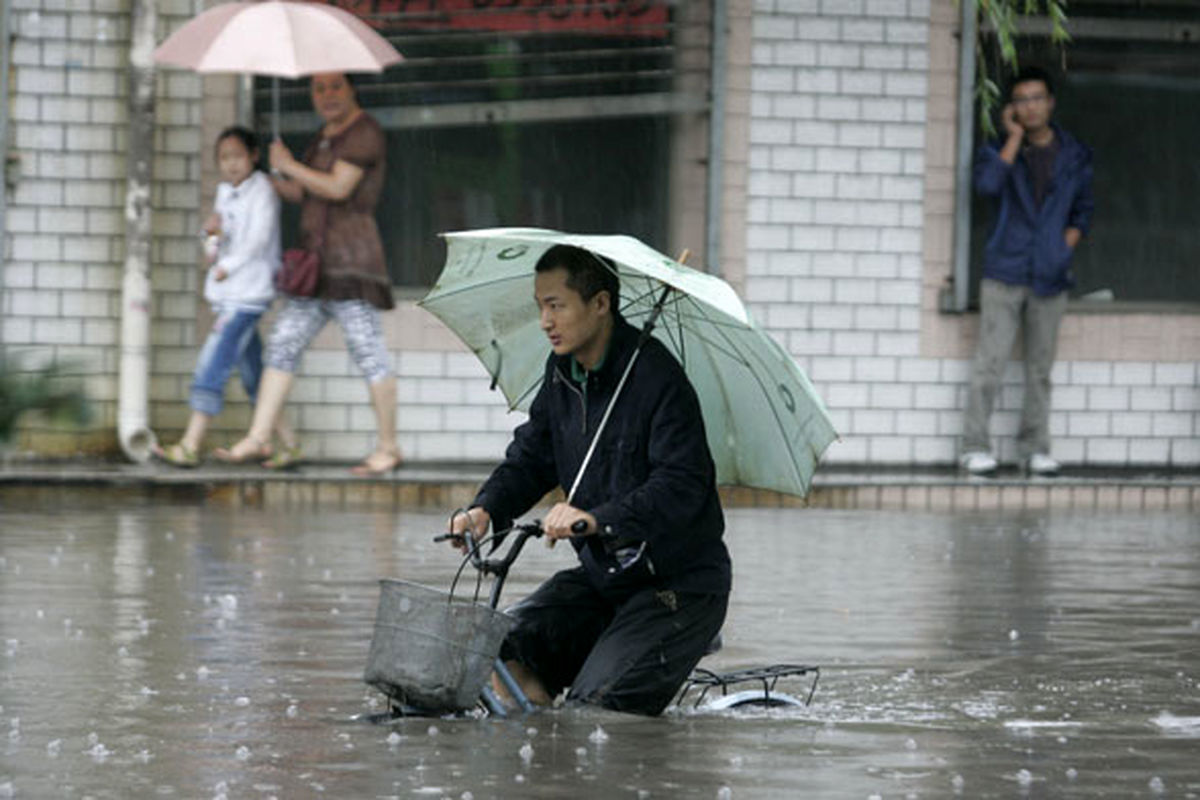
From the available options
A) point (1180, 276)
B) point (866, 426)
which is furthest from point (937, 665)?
point (1180, 276)

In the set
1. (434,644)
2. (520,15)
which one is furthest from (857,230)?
(434,644)

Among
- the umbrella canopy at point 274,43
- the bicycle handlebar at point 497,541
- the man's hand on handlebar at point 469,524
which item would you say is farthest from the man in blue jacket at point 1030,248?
the bicycle handlebar at point 497,541

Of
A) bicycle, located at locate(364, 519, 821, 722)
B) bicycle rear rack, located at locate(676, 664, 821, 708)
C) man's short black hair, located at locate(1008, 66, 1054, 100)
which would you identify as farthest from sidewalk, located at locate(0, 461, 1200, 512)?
bicycle, located at locate(364, 519, 821, 722)

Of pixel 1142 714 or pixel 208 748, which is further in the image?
pixel 1142 714

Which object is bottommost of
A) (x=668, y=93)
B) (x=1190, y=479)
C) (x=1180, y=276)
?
(x=1190, y=479)

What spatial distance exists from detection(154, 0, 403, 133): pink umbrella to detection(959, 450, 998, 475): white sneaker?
14.5 feet

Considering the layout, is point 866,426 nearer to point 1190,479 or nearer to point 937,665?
point 1190,479

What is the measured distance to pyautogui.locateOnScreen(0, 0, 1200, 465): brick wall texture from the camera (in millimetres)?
16094

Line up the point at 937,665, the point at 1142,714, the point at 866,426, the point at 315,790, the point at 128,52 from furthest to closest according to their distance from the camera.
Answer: the point at 866,426, the point at 128,52, the point at 937,665, the point at 1142,714, the point at 315,790

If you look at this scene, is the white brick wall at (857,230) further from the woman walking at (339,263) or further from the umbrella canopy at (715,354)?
the umbrella canopy at (715,354)

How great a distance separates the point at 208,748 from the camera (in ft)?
22.0

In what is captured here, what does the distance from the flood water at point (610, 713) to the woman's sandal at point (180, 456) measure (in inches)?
53.0

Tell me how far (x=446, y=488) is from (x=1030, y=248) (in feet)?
13.2

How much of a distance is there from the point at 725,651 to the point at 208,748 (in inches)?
110
